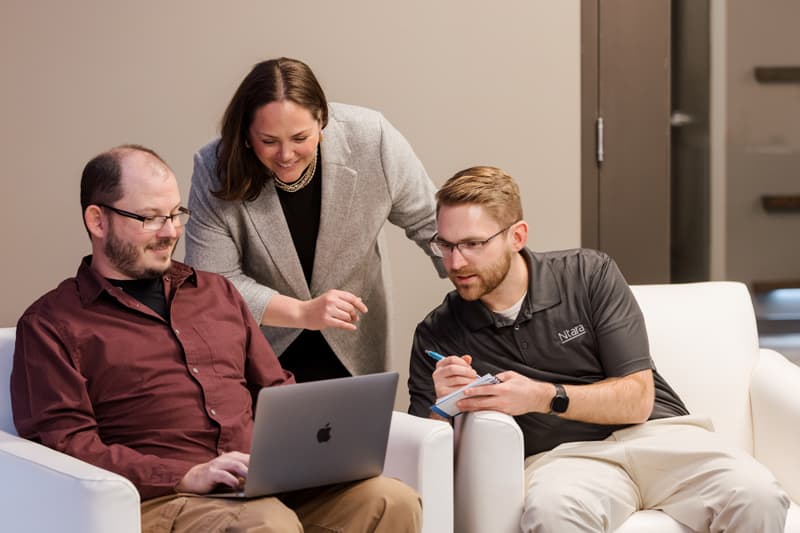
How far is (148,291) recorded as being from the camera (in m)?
2.69

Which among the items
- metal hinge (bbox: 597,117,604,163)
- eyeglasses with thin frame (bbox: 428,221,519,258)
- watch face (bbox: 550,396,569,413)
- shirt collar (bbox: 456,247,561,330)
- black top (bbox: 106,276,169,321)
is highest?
metal hinge (bbox: 597,117,604,163)

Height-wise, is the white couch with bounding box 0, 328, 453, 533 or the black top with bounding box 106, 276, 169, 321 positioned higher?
the black top with bounding box 106, 276, 169, 321

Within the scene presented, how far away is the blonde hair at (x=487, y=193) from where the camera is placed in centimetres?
291

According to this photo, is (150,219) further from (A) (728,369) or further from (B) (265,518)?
(A) (728,369)

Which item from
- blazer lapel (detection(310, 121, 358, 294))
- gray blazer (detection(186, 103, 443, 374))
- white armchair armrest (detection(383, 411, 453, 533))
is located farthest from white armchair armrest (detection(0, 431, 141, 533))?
blazer lapel (detection(310, 121, 358, 294))

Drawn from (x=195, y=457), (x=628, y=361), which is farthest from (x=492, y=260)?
(x=195, y=457)

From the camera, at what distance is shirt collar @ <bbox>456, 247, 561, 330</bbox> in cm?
294

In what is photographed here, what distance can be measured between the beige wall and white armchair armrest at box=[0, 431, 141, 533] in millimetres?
1442

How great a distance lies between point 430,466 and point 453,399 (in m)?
0.20

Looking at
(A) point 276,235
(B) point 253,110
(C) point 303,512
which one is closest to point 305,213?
(A) point 276,235

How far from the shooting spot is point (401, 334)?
404cm

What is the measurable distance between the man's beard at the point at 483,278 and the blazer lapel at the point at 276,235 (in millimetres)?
443

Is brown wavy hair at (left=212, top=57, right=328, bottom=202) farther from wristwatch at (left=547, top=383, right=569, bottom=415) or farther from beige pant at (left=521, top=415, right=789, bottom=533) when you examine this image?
beige pant at (left=521, top=415, right=789, bottom=533)

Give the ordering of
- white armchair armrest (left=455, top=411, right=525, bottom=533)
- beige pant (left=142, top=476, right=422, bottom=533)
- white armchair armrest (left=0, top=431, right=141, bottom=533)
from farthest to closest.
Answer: white armchair armrest (left=455, top=411, right=525, bottom=533)
beige pant (left=142, top=476, right=422, bottom=533)
white armchair armrest (left=0, top=431, right=141, bottom=533)
